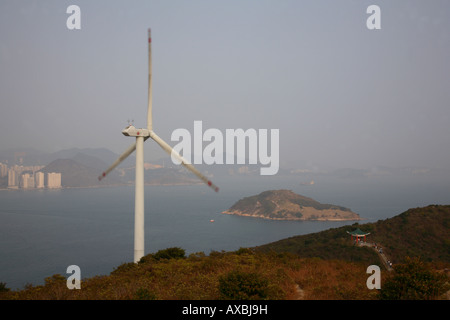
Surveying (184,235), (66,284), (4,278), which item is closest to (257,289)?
(66,284)

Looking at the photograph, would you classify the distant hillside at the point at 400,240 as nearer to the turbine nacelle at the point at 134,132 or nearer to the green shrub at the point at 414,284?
the turbine nacelle at the point at 134,132

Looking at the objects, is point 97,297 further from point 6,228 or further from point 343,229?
point 6,228

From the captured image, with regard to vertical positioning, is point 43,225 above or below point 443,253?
below

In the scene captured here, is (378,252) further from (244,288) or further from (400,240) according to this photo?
(244,288)

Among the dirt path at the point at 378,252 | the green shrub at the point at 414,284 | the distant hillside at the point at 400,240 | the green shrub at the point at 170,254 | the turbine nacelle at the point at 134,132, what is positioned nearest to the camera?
the green shrub at the point at 414,284

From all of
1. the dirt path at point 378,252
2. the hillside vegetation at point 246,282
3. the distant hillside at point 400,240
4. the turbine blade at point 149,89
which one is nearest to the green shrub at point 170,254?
the hillside vegetation at point 246,282
